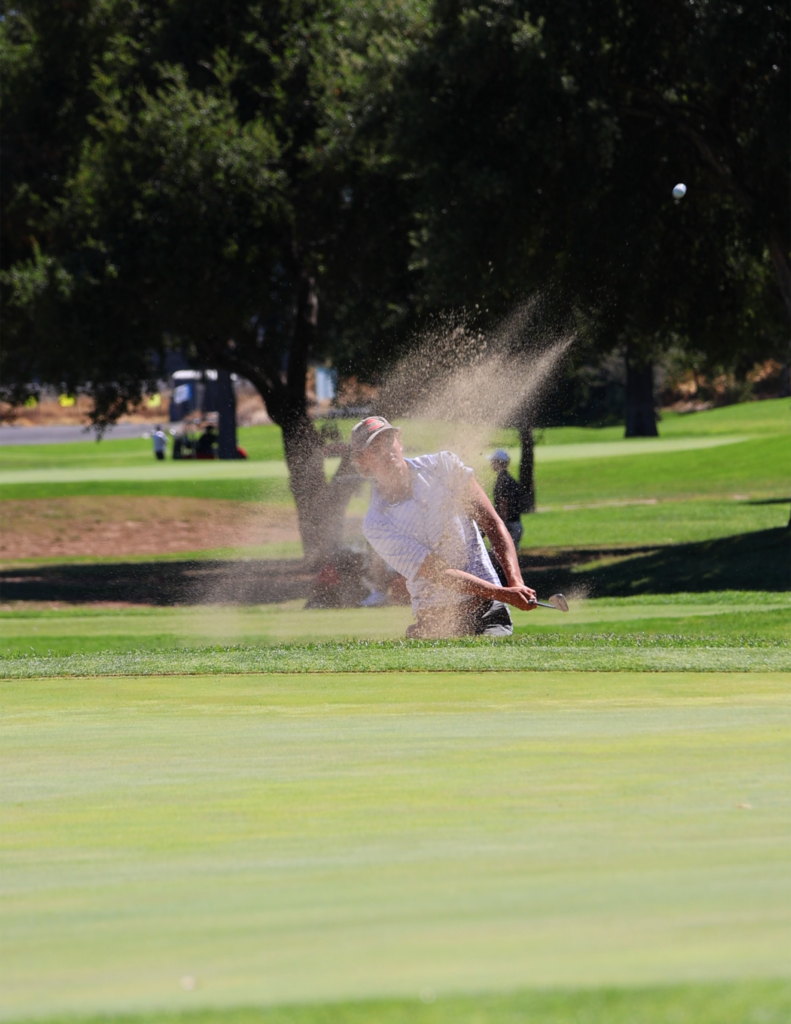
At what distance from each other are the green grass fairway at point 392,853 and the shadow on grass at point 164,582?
53.6 feet

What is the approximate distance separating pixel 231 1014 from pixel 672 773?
2442 millimetres

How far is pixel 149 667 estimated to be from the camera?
31.2 feet

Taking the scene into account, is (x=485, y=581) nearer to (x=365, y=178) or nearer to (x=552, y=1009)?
(x=552, y=1009)

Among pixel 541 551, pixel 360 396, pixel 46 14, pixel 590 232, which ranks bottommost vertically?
pixel 541 551

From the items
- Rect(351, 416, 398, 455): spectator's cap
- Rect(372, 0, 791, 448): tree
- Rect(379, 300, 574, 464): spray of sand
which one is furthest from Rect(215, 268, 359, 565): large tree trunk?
Rect(351, 416, 398, 455): spectator's cap

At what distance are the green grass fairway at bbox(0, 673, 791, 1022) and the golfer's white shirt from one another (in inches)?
83.9

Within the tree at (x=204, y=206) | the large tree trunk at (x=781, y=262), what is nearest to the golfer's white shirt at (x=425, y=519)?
the large tree trunk at (x=781, y=262)

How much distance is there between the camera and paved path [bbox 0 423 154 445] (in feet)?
255

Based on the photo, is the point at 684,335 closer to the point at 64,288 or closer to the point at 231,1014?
the point at 64,288

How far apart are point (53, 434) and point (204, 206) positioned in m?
59.6

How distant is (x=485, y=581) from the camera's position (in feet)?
28.9

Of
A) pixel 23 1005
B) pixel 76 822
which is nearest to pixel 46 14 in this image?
pixel 76 822

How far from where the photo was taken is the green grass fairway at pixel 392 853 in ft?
9.55

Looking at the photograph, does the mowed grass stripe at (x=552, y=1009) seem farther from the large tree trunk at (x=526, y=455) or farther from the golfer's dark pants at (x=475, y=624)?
the large tree trunk at (x=526, y=455)
